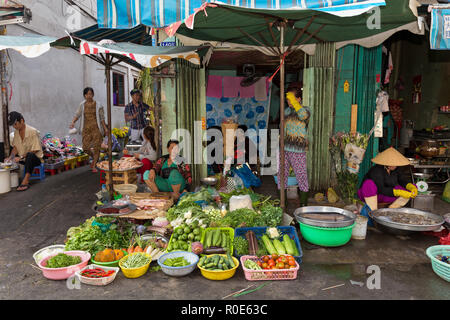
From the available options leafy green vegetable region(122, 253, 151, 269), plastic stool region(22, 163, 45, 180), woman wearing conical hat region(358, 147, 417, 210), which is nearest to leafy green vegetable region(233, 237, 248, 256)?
leafy green vegetable region(122, 253, 151, 269)

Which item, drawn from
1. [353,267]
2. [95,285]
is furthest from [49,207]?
[353,267]

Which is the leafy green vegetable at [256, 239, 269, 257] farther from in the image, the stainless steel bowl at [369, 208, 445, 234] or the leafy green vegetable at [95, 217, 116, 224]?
the leafy green vegetable at [95, 217, 116, 224]

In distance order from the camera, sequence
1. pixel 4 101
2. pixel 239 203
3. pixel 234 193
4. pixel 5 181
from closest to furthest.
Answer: pixel 239 203, pixel 234 193, pixel 5 181, pixel 4 101

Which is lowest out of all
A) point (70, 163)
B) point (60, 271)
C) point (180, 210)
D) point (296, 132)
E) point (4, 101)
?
point (60, 271)

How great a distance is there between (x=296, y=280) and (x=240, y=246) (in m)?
0.78

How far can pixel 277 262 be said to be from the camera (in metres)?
3.64

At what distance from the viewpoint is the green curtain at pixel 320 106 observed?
6.95 m

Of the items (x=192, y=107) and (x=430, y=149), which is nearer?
(x=192, y=107)

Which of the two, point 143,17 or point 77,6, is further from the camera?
point 77,6

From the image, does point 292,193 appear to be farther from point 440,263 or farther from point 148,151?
point 440,263

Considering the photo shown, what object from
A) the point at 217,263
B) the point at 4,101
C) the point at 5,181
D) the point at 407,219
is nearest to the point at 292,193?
the point at 407,219

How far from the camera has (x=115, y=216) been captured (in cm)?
465
